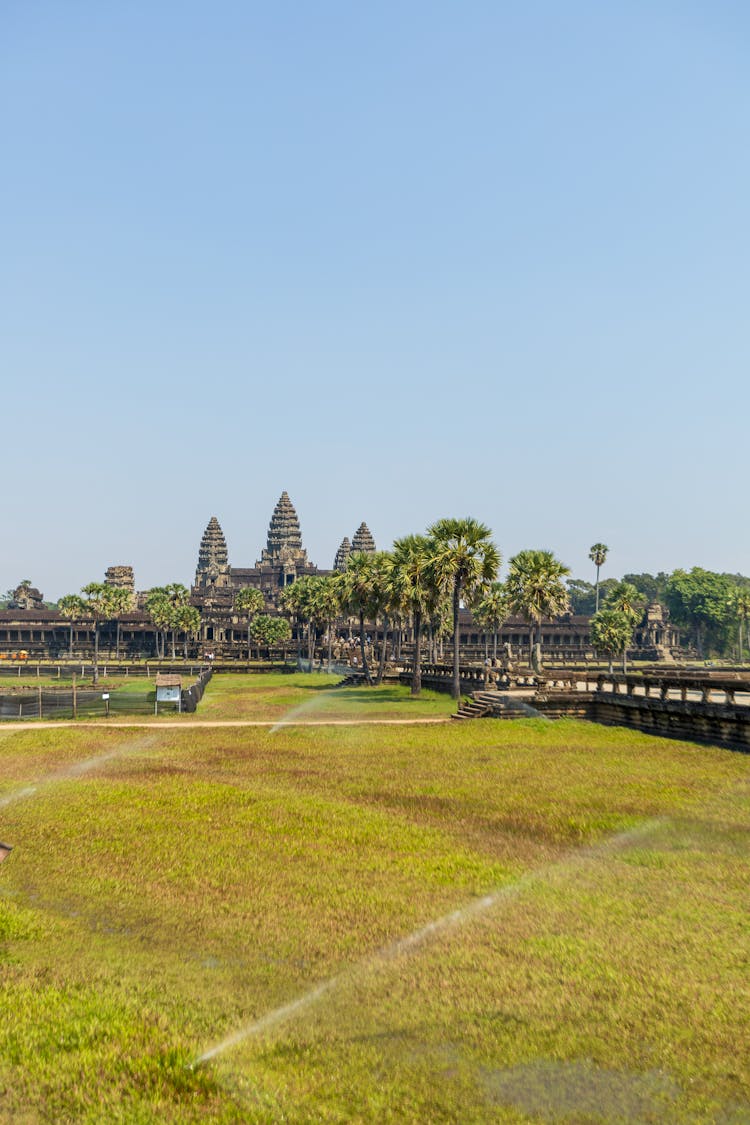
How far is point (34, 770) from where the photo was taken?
33750 mm

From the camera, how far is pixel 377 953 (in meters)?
14.4

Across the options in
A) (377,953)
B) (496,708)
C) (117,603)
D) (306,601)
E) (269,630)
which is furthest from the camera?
(269,630)

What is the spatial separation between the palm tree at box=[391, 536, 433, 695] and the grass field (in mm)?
37767

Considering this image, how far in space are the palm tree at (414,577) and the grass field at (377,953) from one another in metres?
37.8

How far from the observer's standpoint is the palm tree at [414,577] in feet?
219

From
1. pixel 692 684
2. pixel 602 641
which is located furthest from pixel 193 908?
pixel 602 641

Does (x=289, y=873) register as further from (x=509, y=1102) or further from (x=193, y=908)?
→ (x=509, y=1102)

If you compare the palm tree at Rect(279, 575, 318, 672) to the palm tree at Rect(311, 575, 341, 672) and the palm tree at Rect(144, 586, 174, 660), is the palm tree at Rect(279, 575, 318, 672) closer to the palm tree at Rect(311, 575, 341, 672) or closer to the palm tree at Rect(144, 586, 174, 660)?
the palm tree at Rect(311, 575, 341, 672)

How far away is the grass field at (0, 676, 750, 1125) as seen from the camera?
10508 mm

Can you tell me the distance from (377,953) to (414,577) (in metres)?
53.6

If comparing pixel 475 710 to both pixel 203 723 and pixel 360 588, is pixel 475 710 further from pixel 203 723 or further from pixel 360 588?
pixel 360 588

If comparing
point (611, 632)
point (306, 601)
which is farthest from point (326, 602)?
point (611, 632)

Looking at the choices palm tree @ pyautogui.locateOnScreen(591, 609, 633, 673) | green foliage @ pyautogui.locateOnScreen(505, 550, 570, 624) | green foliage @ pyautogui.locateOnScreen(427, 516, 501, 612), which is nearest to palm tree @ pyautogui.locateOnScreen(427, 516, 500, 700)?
green foliage @ pyautogui.locateOnScreen(427, 516, 501, 612)

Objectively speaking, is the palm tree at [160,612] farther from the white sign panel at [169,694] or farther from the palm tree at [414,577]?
the white sign panel at [169,694]
